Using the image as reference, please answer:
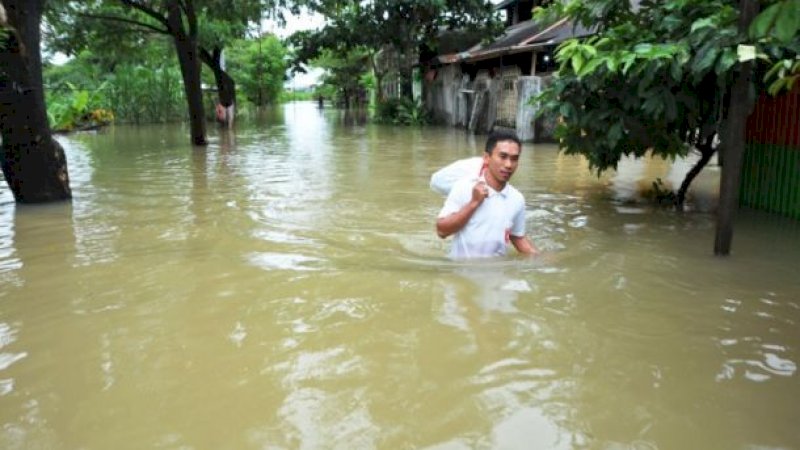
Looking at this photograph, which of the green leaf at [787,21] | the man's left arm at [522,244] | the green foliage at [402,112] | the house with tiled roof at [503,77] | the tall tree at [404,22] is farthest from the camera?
the green foliage at [402,112]

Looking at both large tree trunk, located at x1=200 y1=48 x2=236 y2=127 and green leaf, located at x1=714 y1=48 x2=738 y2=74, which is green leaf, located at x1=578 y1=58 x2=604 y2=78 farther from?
large tree trunk, located at x1=200 y1=48 x2=236 y2=127

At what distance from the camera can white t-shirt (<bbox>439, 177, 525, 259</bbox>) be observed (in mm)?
4656

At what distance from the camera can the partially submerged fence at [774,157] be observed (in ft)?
23.6

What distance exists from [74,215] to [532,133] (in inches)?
452

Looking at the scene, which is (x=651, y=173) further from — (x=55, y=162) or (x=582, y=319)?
(x=55, y=162)

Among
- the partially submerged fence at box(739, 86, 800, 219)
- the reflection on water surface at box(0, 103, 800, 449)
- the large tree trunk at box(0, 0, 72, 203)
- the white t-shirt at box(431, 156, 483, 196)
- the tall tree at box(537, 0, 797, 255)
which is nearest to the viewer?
the reflection on water surface at box(0, 103, 800, 449)

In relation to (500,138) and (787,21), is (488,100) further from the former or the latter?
(787,21)

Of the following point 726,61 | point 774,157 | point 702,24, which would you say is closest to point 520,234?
point 726,61

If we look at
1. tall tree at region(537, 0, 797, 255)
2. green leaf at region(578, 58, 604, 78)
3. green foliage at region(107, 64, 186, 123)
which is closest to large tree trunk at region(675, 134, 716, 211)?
tall tree at region(537, 0, 797, 255)

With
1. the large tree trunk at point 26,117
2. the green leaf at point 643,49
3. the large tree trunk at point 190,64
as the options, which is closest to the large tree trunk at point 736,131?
the green leaf at point 643,49

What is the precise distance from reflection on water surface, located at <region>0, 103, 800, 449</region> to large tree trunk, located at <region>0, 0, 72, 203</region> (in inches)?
20.5

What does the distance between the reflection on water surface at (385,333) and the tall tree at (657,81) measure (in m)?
0.85

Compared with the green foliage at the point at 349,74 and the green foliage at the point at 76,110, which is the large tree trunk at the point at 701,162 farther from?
the green foliage at the point at 349,74

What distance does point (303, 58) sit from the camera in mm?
27969
